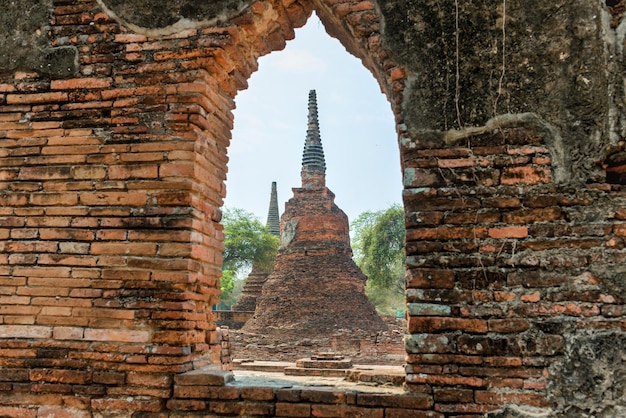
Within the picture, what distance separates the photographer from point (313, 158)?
22656mm

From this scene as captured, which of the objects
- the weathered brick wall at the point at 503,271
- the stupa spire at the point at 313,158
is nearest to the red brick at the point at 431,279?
the weathered brick wall at the point at 503,271

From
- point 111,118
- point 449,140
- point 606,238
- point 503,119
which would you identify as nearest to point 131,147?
point 111,118

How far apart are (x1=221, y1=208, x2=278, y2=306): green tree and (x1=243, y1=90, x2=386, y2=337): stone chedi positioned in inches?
471

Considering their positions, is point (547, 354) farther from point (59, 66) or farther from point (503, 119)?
point (59, 66)

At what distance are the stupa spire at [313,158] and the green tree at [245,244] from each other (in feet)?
38.1

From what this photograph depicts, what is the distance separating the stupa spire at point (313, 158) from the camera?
2231 cm

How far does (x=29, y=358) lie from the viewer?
3539 millimetres

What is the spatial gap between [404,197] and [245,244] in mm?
31978

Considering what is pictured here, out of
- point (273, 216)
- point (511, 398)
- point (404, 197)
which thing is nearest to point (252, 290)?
point (273, 216)

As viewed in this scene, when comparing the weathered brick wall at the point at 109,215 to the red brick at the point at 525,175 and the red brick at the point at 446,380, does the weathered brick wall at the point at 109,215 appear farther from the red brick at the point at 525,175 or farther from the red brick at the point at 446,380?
the red brick at the point at 525,175

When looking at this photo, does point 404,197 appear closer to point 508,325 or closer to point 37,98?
point 508,325

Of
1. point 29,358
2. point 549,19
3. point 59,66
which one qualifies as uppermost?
point 549,19

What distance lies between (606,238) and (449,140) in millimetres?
1140

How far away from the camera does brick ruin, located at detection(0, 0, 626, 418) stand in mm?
3176
